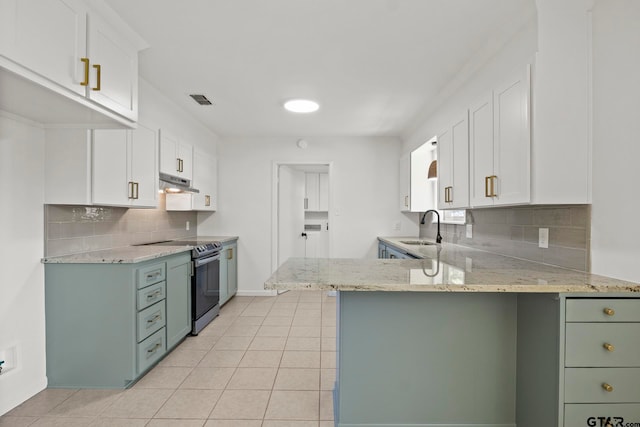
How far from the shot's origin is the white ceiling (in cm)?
188

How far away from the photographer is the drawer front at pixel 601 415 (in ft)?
4.75

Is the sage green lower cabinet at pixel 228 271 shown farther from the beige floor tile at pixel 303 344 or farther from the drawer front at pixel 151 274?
the drawer front at pixel 151 274

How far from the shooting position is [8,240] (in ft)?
6.58

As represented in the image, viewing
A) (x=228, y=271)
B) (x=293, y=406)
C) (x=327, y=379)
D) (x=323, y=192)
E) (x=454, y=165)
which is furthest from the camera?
(x=323, y=192)

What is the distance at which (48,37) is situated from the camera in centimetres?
149

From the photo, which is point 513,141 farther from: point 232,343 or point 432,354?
point 232,343

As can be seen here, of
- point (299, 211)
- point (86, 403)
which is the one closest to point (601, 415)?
point (86, 403)

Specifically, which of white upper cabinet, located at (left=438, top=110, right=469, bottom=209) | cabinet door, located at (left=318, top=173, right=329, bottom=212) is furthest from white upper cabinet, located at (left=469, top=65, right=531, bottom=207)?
cabinet door, located at (left=318, top=173, right=329, bottom=212)

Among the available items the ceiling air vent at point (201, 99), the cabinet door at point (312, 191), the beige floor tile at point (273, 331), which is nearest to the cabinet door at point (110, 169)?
the ceiling air vent at point (201, 99)

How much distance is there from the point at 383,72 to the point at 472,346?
7.02 feet

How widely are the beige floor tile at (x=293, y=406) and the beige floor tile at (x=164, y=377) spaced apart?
0.76 meters

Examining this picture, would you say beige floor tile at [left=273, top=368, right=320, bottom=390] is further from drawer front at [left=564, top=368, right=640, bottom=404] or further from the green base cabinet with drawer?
drawer front at [left=564, top=368, right=640, bottom=404]

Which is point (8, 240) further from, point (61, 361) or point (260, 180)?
point (260, 180)

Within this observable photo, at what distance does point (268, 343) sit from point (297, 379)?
0.75m
